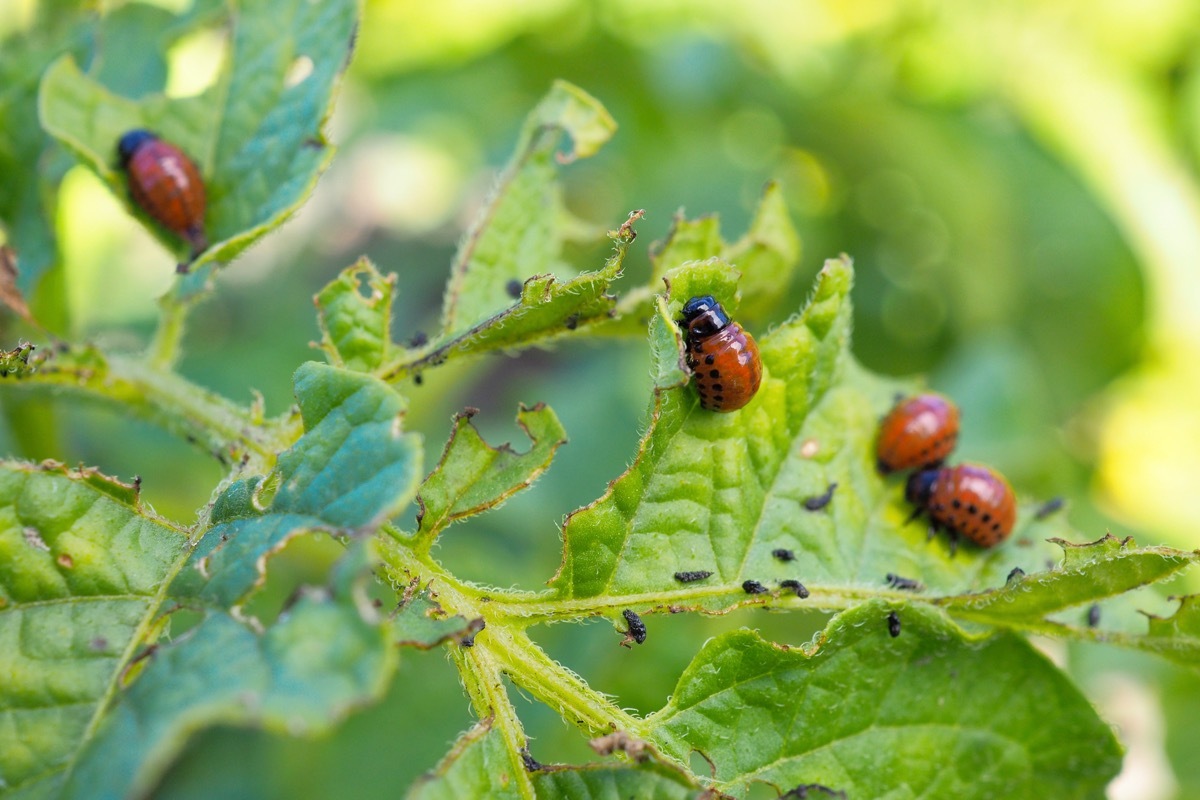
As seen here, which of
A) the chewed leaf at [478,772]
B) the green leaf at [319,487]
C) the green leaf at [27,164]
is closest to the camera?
the green leaf at [319,487]

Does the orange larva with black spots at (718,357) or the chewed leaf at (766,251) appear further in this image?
the chewed leaf at (766,251)

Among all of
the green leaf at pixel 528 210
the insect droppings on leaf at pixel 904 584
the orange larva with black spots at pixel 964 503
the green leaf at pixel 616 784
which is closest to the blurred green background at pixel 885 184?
the green leaf at pixel 528 210

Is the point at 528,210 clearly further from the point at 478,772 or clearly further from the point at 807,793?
the point at 807,793

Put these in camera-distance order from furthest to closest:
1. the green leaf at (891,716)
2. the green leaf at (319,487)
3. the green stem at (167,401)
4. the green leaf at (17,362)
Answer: the green stem at (167,401), the green leaf at (17,362), the green leaf at (891,716), the green leaf at (319,487)

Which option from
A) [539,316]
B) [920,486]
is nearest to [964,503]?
[920,486]

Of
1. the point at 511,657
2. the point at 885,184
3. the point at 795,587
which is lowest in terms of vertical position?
the point at 511,657

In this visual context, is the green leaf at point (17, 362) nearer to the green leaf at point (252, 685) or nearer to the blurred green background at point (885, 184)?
the green leaf at point (252, 685)
